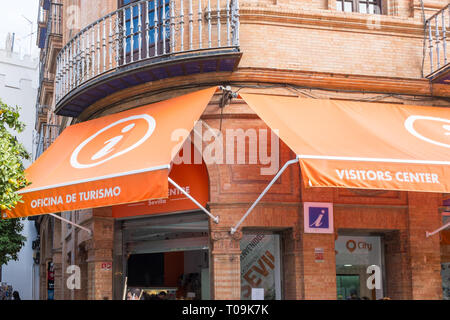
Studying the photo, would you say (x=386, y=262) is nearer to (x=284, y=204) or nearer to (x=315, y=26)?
(x=284, y=204)

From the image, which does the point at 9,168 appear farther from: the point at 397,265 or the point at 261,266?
the point at 397,265

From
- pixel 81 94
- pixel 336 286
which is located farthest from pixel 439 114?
pixel 81 94

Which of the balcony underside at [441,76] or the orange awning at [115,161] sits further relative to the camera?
the balcony underside at [441,76]

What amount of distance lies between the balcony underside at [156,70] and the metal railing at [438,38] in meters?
3.91

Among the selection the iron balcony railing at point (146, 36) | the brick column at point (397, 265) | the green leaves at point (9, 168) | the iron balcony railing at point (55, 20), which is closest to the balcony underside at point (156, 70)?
the iron balcony railing at point (146, 36)

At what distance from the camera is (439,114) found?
457 inches

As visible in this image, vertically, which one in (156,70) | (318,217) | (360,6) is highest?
(360,6)

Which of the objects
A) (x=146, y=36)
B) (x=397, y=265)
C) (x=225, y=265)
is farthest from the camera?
(x=397, y=265)

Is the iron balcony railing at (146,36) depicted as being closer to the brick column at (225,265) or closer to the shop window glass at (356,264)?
the brick column at (225,265)

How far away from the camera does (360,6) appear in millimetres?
12672

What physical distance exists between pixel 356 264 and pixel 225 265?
2.75m

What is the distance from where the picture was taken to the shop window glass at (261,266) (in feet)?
37.0

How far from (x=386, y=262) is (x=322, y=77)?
3.65 meters

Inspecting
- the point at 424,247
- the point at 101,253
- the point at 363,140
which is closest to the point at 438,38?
the point at 363,140
